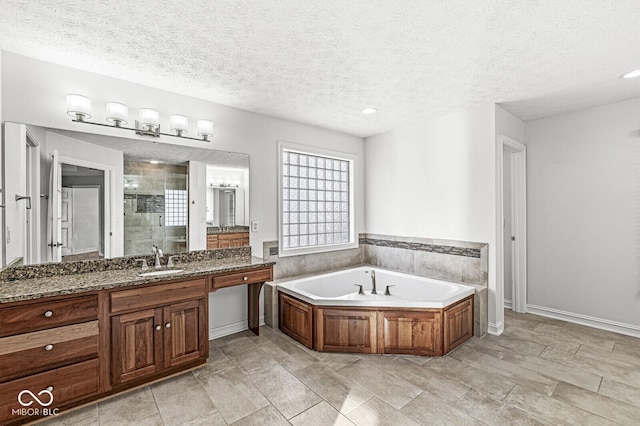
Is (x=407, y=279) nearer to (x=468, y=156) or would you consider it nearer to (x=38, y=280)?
(x=468, y=156)

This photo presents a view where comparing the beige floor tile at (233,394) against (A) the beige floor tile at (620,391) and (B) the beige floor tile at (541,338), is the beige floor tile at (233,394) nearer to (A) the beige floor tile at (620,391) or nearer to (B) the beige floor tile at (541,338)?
(A) the beige floor tile at (620,391)

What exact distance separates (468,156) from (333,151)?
1.78m

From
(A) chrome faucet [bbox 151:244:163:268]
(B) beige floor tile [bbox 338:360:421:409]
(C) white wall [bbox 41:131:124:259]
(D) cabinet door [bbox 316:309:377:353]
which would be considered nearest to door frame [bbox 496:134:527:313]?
(D) cabinet door [bbox 316:309:377:353]

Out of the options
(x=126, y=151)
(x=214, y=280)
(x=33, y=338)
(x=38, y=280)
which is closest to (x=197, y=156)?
(x=126, y=151)

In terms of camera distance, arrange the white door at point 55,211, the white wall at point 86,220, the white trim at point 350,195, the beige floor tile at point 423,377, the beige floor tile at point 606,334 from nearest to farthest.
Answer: the beige floor tile at point 423,377 < the white door at point 55,211 < the white wall at point 86,220 < the beige floor tile at point 606,334 < the white trim at point 350,195

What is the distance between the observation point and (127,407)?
218 centimetres

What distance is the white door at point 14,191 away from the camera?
2.26m

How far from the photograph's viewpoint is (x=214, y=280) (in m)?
2.79

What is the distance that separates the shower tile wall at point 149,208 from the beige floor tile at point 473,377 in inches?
104

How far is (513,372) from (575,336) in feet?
4.39

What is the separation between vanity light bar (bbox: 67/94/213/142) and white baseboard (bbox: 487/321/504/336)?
3.65 meters

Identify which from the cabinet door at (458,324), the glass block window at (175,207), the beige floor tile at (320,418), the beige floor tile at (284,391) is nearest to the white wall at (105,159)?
the glass block window at (175,207)

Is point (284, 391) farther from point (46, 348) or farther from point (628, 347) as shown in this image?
point (628, 347)

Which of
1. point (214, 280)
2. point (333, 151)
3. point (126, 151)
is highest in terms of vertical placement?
point (333, 151)
